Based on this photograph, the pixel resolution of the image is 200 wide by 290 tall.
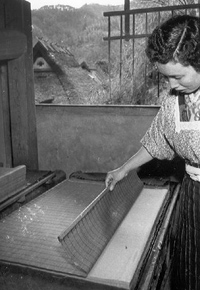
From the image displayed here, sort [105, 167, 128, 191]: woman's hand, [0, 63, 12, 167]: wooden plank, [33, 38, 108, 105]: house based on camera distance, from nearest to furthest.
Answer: [105, 167, 128, 191]: woman's hand → [0, 63, 12, 167]: wooden plank → [33, 38, 108, 105]: house

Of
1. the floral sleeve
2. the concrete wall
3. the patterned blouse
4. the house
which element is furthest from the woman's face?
the house

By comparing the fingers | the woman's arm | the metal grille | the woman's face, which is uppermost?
the woman's face

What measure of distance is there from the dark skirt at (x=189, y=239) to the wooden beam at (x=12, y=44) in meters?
2.12

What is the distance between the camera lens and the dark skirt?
1855mm

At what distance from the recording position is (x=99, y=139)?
3.93 m

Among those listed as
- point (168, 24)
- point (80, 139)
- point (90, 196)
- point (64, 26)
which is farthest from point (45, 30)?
point (168, 24)

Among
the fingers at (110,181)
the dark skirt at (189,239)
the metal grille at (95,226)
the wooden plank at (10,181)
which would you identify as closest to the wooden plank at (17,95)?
the wooden plank at (10,181)

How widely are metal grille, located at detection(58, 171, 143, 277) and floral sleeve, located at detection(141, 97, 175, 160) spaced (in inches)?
18.4

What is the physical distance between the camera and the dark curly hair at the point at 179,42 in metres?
1.48

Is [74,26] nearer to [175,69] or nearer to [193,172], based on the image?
[193,172]

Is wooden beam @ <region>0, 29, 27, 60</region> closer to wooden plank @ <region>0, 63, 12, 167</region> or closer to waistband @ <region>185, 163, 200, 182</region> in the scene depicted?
wooden plank @ <region>0, 63, 12, 167</region>

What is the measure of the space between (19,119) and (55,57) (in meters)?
6.83

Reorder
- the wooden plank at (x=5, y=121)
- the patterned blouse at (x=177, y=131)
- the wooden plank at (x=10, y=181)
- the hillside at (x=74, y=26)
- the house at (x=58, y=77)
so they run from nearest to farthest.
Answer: the patterned blouse at (x=177, y=131) → the wooden plank at (x=10, y=181) → the wooden plank at (x=5, y=121) → the house at (x=58, y=77) → the hillside at (x=74, y=26)

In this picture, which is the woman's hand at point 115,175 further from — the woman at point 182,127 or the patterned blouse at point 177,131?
the patterned blouse at point 177,131
